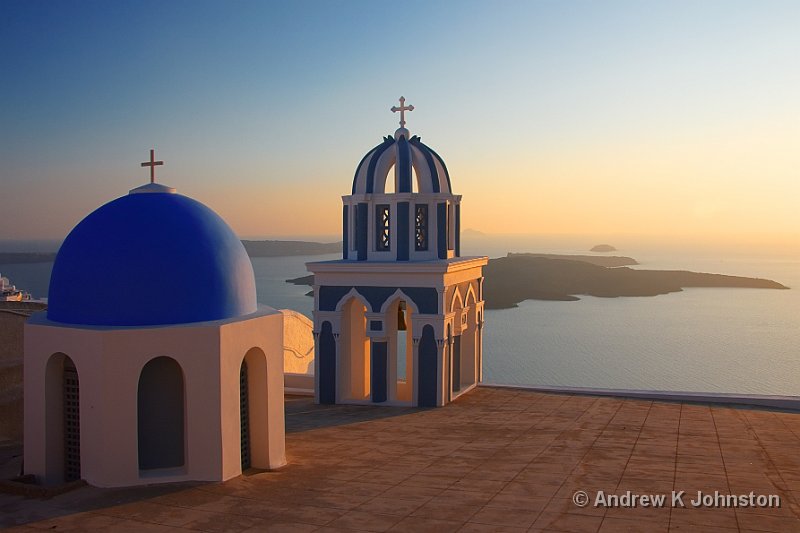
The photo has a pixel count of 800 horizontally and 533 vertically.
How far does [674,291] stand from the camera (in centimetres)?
11281

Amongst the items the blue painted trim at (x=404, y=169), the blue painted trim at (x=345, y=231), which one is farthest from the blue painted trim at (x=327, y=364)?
the blue painted trim at (x=404, y=169)

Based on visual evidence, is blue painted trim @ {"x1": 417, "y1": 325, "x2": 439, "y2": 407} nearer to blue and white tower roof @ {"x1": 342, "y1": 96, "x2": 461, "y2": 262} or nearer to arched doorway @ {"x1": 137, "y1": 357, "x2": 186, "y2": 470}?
blue and white tower roof @ {"x1": 342, "y1": 96, "x2": 461, "y2": 262}

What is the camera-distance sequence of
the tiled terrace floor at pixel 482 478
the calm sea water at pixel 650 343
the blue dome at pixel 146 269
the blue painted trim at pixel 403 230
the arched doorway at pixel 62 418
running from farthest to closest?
the calm sea water at pixel 650 343, the blue painted trim at pixel 403 230, the arched doorway at pixel 62 418, the blue dome at pixel 146 269, the tiled terrace floor at pixel 482 478

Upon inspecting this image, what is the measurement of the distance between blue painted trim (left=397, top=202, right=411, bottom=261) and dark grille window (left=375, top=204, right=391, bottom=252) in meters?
0.39

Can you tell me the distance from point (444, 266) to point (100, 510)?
879 cm

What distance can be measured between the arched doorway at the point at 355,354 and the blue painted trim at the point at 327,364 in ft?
0.70

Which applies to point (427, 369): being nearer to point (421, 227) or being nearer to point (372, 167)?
point (421, 227)

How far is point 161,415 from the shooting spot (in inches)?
395

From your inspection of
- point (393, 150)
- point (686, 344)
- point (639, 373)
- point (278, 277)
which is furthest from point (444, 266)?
point (278, 277)

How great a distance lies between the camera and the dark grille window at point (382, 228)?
17359 mm

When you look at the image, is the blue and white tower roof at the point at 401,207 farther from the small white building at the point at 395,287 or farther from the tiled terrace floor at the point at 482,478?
the tiled terrace floor at the point at 482,478

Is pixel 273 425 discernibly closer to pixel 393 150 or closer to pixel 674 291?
pixel 393 150

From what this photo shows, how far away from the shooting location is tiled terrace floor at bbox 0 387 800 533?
8555mm

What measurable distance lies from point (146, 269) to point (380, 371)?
25.0ft
